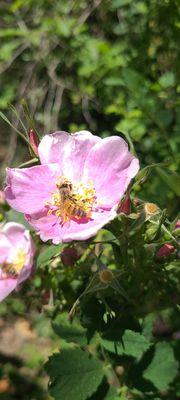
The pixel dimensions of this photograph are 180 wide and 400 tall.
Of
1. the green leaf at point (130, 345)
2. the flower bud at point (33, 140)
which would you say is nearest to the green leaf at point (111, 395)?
the green leaf at point (130, 345)

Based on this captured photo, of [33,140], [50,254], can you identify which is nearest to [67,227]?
[50,254]

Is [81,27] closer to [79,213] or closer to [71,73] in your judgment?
[71,73]

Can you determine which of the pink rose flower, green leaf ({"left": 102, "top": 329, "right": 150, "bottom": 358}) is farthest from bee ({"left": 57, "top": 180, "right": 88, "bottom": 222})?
green leaf ({"left": 102, "top": 329, "right": 150, "bottom": 358})

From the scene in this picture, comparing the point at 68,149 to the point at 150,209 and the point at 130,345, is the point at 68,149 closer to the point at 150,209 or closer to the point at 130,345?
the point at 150,209

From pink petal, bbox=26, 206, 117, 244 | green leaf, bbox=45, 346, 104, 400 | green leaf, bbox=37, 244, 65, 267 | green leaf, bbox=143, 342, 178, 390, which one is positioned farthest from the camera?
green leaf, bbox=143, 342, 178, 390

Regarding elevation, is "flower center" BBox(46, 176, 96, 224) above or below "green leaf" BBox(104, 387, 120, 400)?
above

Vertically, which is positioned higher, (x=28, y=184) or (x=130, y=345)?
(x=28, y=184)

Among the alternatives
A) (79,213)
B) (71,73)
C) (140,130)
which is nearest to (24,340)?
(140,130)

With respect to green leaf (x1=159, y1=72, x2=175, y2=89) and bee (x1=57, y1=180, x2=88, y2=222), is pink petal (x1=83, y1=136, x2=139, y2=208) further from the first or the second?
green leaf (x1=159, y1=72, x2=175, y2=89)
